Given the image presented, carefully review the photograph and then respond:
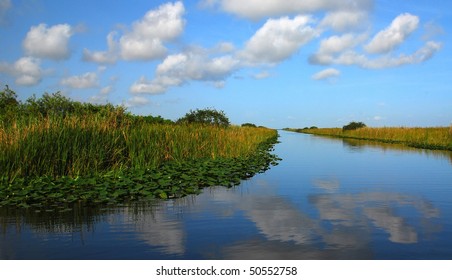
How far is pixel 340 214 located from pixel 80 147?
755cm

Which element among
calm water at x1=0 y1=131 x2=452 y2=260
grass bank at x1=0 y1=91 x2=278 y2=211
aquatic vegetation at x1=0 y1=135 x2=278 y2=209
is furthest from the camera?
grass bank at x1=0 y1=91 x2=278 y2=211

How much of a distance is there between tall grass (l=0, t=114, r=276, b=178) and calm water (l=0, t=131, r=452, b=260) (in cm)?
312

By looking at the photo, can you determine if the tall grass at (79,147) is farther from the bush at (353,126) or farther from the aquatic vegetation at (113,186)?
the bush at (353,126)

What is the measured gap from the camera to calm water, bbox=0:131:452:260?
5.55 metres

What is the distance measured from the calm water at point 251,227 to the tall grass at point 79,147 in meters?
3.12

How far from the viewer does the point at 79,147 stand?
12023 mm

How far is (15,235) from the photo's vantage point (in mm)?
6523

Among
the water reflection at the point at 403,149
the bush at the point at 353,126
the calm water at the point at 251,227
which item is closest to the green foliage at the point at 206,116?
the water reflection at the point at 403,149

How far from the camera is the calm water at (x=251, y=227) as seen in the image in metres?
5.55

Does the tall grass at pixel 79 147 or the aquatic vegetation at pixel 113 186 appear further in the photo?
the tall grass at pixel 79 147

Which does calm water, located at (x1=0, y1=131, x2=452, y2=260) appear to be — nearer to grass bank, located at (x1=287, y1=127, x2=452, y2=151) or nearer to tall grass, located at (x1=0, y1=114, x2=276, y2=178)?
tall grass, located at (x1=0, y1=114, x2=276, y2=178)

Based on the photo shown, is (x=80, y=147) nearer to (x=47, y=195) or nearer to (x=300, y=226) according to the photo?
(x=47, y=195)

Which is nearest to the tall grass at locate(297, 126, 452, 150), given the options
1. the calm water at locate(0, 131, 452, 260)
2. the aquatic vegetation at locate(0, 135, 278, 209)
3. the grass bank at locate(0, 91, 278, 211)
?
the grass bank at locate(0, 91, 278, 211)

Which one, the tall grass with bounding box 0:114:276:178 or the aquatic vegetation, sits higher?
the tall grass with bounding box 0:114:276:178
